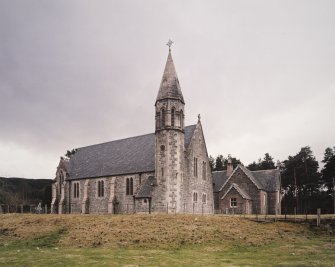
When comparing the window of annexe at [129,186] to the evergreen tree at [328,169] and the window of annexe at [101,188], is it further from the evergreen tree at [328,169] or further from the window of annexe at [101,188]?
the evergreen tree at [328,169]

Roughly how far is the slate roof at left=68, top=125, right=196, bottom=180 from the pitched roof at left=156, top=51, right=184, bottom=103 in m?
6.04

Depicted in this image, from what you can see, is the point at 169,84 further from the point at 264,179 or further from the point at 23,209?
the point at 23,209

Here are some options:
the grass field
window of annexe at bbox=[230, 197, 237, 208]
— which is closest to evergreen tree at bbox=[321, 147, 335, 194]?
window of annexe at bbox=[230, 197, 237, 208]

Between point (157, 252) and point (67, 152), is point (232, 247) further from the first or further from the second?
point (67, 152)

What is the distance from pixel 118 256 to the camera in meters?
21.2

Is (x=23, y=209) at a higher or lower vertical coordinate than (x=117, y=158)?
lower

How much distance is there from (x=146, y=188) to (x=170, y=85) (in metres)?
12.8

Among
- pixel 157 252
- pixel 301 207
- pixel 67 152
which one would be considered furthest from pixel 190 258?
pixel 67 152

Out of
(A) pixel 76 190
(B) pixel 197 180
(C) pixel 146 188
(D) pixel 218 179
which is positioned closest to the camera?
(C) pixel 146 188

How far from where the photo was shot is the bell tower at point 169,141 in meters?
42.3

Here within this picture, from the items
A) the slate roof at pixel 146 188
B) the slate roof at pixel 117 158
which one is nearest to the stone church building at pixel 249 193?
the slate roof at pixel 117 158

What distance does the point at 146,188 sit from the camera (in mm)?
45438

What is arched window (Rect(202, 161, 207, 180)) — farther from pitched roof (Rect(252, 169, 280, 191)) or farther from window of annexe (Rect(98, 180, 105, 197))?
pitched roof (Rect(252, 169, 280, 191))

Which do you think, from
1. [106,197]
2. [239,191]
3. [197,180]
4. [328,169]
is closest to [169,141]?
[197,180]
